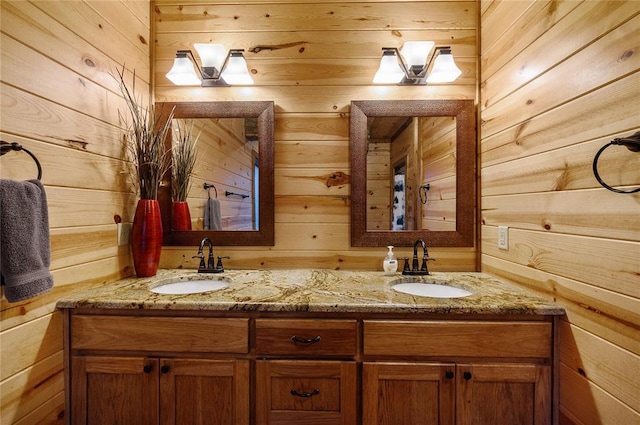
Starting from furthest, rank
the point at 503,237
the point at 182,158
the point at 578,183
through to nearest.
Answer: the point at 182,158, the point at 503,237, the point at 578,183

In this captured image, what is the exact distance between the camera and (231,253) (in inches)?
65.9

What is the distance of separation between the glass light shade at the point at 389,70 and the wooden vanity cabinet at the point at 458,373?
128cm

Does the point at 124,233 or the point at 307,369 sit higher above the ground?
the point at 124,233

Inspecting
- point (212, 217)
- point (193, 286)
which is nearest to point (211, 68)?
point (212, 217)

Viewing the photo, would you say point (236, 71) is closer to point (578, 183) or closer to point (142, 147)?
point (142, 147)

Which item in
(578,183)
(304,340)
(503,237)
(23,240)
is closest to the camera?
(23,240)

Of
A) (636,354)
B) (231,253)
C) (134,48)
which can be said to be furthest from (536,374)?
(134,48)

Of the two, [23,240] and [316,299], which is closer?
[23,240]

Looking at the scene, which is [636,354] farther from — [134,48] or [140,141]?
[134,48]

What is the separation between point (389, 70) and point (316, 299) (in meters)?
1.27

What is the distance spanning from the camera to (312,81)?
1.66 m

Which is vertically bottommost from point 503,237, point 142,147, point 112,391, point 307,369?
point 112,391

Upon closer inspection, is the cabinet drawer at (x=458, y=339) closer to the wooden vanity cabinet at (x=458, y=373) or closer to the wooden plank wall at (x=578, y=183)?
the wooden vanity cabinet at (x=458, y=373)

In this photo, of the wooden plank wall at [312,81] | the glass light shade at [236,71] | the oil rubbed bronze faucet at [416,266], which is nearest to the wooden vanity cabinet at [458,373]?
the oil rubbed bronze faucet at [416,266]
